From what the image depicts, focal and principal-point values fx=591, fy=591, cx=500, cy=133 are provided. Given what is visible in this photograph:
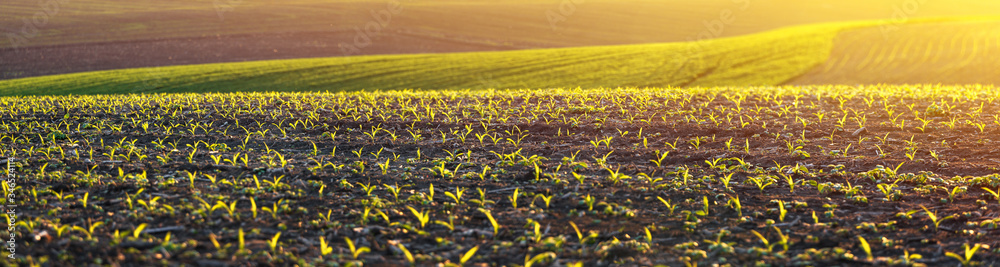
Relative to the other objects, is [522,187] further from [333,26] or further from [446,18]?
[446,18]

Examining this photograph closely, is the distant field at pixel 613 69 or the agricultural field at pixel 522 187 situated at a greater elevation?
the distant field at pixel 613 69

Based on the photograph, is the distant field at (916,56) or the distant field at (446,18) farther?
the distant field at (446,18)

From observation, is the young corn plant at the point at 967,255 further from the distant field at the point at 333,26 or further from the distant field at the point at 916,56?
the distant field at the point at 333,26

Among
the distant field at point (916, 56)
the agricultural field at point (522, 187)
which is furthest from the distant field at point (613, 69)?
the agricultural field at point (522, 187)

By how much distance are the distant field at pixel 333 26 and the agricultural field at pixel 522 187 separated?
35.3 meters

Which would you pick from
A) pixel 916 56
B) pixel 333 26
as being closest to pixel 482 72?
pixel 916 56

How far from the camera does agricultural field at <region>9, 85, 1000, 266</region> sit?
14.1ft

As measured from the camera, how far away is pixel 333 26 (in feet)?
171

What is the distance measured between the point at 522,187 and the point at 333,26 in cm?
4968

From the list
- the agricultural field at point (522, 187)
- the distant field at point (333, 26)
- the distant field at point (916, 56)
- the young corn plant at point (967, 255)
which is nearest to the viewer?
the young corn plant at point (967, 255)

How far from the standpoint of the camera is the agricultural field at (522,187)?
14.1 feet

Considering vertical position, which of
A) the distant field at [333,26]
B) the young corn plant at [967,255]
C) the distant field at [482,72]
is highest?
the distant field at [333,26]

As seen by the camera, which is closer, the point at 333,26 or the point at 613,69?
the point at 613,69

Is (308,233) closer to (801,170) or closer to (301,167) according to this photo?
(301,167)
